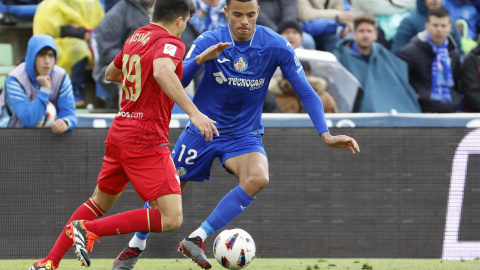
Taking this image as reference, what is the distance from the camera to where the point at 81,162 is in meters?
7.47

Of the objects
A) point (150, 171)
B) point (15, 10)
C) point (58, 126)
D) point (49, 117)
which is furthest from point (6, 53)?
point (150, 171)

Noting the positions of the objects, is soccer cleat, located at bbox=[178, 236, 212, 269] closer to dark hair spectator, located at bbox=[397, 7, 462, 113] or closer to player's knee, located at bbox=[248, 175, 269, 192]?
player's knee, located at bbox=[248, 175, 269, 192]

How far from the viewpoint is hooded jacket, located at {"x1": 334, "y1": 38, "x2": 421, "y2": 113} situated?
9188 mm

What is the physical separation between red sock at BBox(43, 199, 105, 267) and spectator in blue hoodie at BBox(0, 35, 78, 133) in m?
2.07

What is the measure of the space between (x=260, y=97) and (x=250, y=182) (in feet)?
2.44

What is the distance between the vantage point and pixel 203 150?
605 cm

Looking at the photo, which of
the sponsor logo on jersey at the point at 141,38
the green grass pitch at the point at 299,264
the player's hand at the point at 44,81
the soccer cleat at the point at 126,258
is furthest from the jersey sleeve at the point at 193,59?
the player's hand at the point at 44,81

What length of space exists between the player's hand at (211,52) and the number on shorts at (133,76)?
1.82 ft

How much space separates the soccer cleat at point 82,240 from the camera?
4.97 metres

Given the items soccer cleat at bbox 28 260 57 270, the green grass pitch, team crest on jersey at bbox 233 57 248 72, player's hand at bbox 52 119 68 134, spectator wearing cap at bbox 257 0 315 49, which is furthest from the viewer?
spectator wearing cap at bbox 257 0 315 49

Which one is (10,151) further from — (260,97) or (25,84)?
(260,97)

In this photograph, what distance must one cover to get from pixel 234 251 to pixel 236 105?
1.18 meters

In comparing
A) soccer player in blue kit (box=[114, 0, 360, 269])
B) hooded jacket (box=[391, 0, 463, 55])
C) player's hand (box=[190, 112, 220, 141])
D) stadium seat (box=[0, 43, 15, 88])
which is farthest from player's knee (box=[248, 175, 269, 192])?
stadium seat (box=[0, 43, 15, 88])

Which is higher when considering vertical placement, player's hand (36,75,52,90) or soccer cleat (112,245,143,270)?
player's hand (36,75,52,90)
